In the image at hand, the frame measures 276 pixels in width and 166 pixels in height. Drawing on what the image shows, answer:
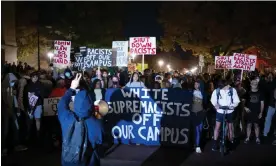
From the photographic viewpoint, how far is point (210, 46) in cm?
3428

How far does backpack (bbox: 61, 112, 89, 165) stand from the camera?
18.9 ft

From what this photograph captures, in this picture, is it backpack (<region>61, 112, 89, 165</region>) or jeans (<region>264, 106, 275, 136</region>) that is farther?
jeans (<region>264, 106, 275, 136</region>)

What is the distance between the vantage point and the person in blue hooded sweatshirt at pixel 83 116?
5625mm

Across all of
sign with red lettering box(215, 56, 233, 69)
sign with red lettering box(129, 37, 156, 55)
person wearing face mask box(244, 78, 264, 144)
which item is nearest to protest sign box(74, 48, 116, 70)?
sign with red lettering box(129, 37, 156, 55)

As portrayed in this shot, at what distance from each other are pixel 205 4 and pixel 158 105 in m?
24.1

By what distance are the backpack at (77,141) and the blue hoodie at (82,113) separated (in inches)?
2.2

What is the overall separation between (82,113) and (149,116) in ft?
15.2

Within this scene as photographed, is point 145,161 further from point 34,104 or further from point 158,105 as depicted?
point 34,104

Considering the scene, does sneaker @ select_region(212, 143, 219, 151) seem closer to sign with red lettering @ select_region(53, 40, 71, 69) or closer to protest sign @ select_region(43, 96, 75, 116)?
protest sign @ select_region(43, 96, 75, 116)

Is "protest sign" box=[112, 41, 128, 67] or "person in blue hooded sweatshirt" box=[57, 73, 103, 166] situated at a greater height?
"protest sign" box=[112, 41, 128, 67]

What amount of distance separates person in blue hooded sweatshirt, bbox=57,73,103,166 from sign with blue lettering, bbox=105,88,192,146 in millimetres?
4305

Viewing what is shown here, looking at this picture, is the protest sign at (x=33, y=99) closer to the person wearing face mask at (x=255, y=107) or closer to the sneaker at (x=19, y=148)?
the sneaker at (x=19, y=148)

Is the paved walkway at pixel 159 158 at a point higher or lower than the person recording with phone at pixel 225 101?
lower

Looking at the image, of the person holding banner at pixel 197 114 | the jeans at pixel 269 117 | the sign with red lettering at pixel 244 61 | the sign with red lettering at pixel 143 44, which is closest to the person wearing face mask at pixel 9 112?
the person holding banner at pixel 197 114
